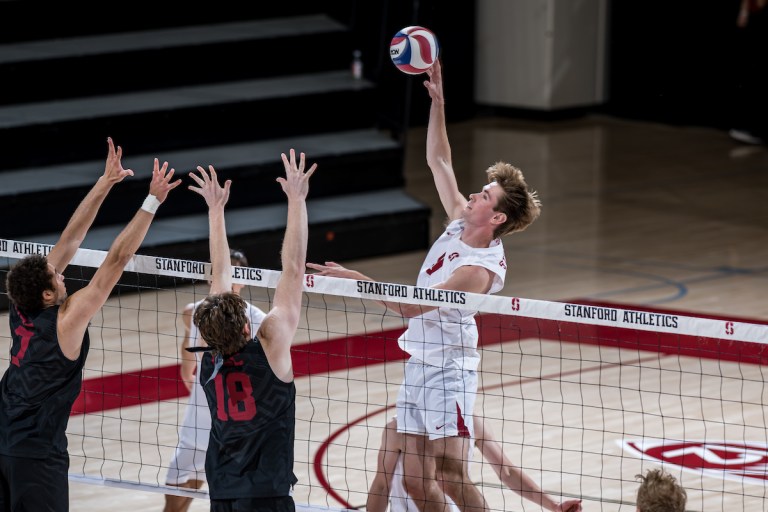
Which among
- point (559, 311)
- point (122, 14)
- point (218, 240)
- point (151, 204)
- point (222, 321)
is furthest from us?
point (122, 14)

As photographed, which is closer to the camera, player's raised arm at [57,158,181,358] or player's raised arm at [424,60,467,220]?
player's raised arm at [57,158,181,358]

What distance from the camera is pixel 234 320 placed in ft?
18.1

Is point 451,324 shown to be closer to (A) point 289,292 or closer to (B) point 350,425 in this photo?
(A) point 289,292

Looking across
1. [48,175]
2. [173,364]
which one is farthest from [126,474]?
[48,175]

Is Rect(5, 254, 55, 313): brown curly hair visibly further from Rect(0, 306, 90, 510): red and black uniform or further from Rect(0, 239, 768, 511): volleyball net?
Rect(0, 239, 768, 511): volleyball net

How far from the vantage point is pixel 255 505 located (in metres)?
5.62

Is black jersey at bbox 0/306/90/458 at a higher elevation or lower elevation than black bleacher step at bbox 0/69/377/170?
lower

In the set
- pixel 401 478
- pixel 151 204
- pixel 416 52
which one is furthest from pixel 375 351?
pixel 151 204

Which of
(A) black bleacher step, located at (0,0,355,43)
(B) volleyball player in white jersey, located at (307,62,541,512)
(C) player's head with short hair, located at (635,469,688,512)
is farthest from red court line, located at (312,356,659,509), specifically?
(A) black bleacher step, located at (0,0,355,43)

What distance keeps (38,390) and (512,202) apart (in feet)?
7.65

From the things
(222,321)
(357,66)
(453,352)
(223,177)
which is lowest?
(222,321)

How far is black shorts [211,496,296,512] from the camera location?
18.5ft

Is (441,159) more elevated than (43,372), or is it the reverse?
(441,159)

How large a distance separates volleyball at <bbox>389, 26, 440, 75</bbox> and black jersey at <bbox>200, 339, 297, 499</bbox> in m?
2.69
